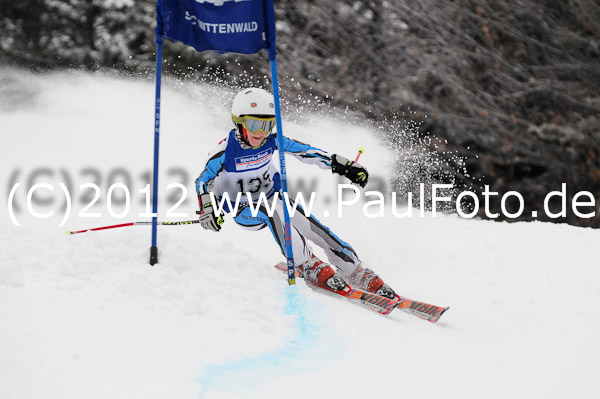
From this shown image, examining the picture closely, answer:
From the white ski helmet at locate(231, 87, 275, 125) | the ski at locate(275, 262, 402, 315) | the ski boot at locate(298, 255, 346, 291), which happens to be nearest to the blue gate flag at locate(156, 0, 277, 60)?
the white ski helmet at locate(231, 87, 275, 125)

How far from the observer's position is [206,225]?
452 centimetres

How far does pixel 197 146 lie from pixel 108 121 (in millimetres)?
2401

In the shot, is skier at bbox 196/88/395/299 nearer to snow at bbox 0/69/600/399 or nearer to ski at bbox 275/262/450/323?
ski at bbox 275/262/450/323

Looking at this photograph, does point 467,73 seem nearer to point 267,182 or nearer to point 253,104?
point 267,182

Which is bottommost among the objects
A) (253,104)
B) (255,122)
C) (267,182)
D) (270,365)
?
(270,365)

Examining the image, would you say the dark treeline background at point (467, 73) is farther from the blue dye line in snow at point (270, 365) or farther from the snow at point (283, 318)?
the blue dye line in snow at point (270, 365)

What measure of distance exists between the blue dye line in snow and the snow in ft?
0.04

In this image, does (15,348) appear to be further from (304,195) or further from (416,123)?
(416,123)

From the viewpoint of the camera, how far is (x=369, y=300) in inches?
178

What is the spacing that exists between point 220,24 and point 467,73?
6.98 metres

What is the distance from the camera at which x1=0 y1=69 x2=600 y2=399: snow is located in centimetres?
286

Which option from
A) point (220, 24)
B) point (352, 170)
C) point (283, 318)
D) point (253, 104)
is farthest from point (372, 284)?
point (220, 24)

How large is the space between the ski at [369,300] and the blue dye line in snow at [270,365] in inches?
26.9

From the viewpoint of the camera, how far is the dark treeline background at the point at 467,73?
10.0 metres
